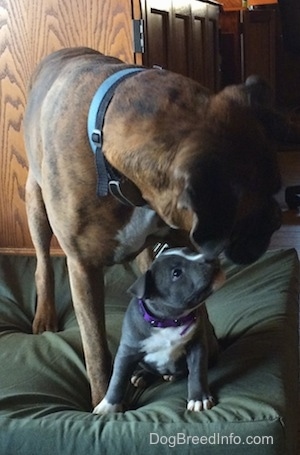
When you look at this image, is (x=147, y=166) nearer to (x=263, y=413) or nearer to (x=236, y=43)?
(x=263, y=413)

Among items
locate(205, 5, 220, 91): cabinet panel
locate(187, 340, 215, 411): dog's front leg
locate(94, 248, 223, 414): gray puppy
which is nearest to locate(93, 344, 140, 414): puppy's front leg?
locate(94, 248, 223, 414): gray puppy

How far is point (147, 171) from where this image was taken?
1213 mm

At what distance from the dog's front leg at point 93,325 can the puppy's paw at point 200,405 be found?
240mm

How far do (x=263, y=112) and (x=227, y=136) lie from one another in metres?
0.12

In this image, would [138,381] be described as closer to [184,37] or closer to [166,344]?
[166,344]

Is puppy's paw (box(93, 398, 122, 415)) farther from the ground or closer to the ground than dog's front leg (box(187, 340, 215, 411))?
closer to the ground

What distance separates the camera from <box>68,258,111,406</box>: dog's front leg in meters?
1.58

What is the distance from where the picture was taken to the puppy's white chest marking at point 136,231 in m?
1.43

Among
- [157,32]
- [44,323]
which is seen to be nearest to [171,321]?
[44,323]

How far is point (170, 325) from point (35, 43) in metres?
1.17

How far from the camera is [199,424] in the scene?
52.5 inches

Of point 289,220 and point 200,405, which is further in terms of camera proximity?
point 289,220

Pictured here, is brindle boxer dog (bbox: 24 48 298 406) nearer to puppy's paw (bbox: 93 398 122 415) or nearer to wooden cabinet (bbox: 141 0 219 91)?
puppy's paw (bbox: 93 398 122 415)

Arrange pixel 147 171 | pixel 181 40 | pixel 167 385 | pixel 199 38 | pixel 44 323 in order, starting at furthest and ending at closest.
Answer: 1. pixel 199 38
2. pixel 181 40
3. pixel 44 323
4. pixel 167 385
5. pixel 147 171
